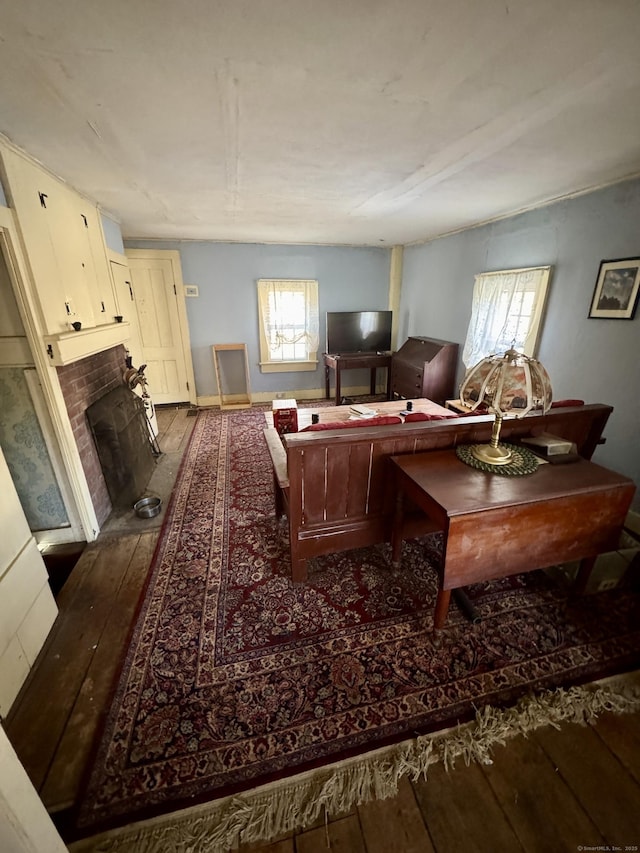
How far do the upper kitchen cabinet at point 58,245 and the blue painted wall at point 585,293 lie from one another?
373cm

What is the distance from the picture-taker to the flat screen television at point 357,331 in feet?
16.5

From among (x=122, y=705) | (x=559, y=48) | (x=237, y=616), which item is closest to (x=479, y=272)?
(x=559, y=48)

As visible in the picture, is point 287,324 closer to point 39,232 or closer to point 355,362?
point 355,362

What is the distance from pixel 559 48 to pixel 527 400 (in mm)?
1235

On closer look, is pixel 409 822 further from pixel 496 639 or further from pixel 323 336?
pixel 323 336

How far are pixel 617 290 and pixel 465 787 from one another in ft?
9.87

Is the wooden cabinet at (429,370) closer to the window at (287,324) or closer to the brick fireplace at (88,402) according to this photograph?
the window at (287,324)

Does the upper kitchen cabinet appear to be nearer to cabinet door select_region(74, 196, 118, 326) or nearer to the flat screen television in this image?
cabinet door select_region(74, 196, 118, 326)

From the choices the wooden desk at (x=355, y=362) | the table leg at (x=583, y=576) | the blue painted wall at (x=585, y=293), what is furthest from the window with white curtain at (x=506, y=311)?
the table leg at (x=583, y=576)

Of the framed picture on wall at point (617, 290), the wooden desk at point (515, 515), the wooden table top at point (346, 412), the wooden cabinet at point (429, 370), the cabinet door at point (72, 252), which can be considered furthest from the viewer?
the wooden cabinet at point (429, 370)

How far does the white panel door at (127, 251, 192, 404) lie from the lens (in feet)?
14.8

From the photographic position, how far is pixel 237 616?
1.74 m

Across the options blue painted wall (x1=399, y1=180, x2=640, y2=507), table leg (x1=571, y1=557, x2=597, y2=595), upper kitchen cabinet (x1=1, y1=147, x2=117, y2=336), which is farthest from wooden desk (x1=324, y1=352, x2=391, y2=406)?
table leg (x1=571, y1=557, x2=597, y2=595)

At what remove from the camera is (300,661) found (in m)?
1.50
